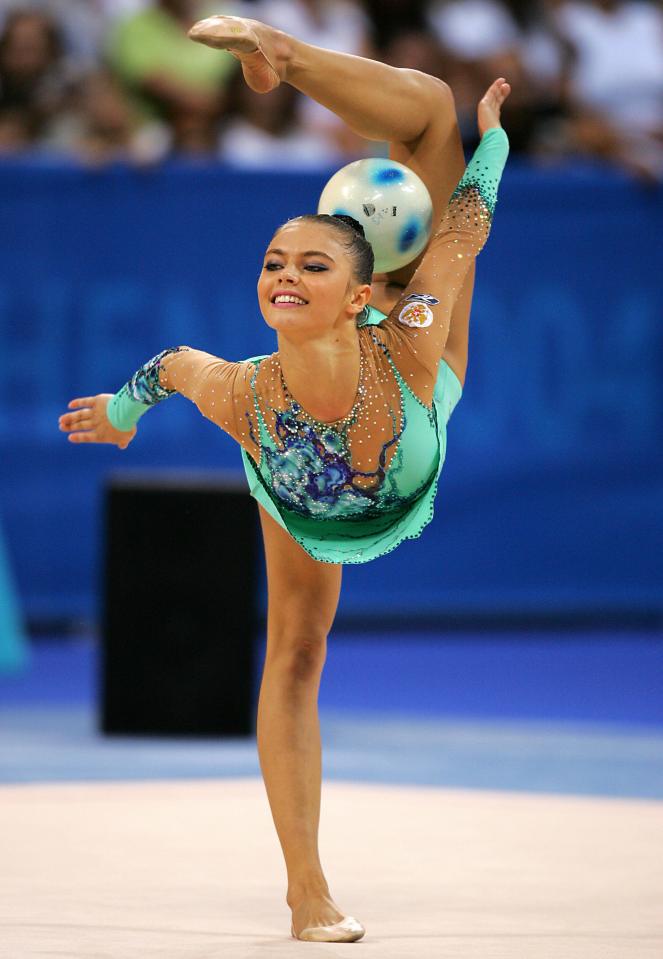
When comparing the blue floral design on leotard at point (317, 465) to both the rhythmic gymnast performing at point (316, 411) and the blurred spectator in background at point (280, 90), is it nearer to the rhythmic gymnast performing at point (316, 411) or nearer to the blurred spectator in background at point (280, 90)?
the rhythmic gymnast performing at point (316, 411)

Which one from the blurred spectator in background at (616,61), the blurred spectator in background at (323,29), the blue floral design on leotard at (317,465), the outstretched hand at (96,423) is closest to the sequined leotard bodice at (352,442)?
the blue floral design on leotard at (317,465)

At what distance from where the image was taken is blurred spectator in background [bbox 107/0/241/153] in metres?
9.16

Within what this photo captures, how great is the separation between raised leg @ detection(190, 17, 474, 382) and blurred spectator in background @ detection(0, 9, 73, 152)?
4806mm

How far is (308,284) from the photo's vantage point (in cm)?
374

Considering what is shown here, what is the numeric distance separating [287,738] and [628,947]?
920mm

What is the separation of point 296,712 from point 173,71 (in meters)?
5.99

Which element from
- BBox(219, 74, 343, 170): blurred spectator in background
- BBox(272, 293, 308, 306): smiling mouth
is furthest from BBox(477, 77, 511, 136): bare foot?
BBox(219, 74, 343, 170): blurred spectator in background

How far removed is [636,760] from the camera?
6453 millimetres

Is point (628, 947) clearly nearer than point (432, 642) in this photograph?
Yes

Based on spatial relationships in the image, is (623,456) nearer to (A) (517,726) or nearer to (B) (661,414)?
(B) (661,414)

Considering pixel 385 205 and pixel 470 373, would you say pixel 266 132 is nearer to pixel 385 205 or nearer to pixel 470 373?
pixel 470 373

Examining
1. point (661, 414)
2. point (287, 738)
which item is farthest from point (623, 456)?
point (287, 738)

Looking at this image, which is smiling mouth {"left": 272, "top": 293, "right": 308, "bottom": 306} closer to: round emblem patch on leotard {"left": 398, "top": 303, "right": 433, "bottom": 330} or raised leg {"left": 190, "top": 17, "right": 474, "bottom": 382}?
round emblem patch on leotard {"left": 398, "top": 303, "right": 433, "bottom": 330}

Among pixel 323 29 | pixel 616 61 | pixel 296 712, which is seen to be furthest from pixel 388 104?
pixel 616 61
